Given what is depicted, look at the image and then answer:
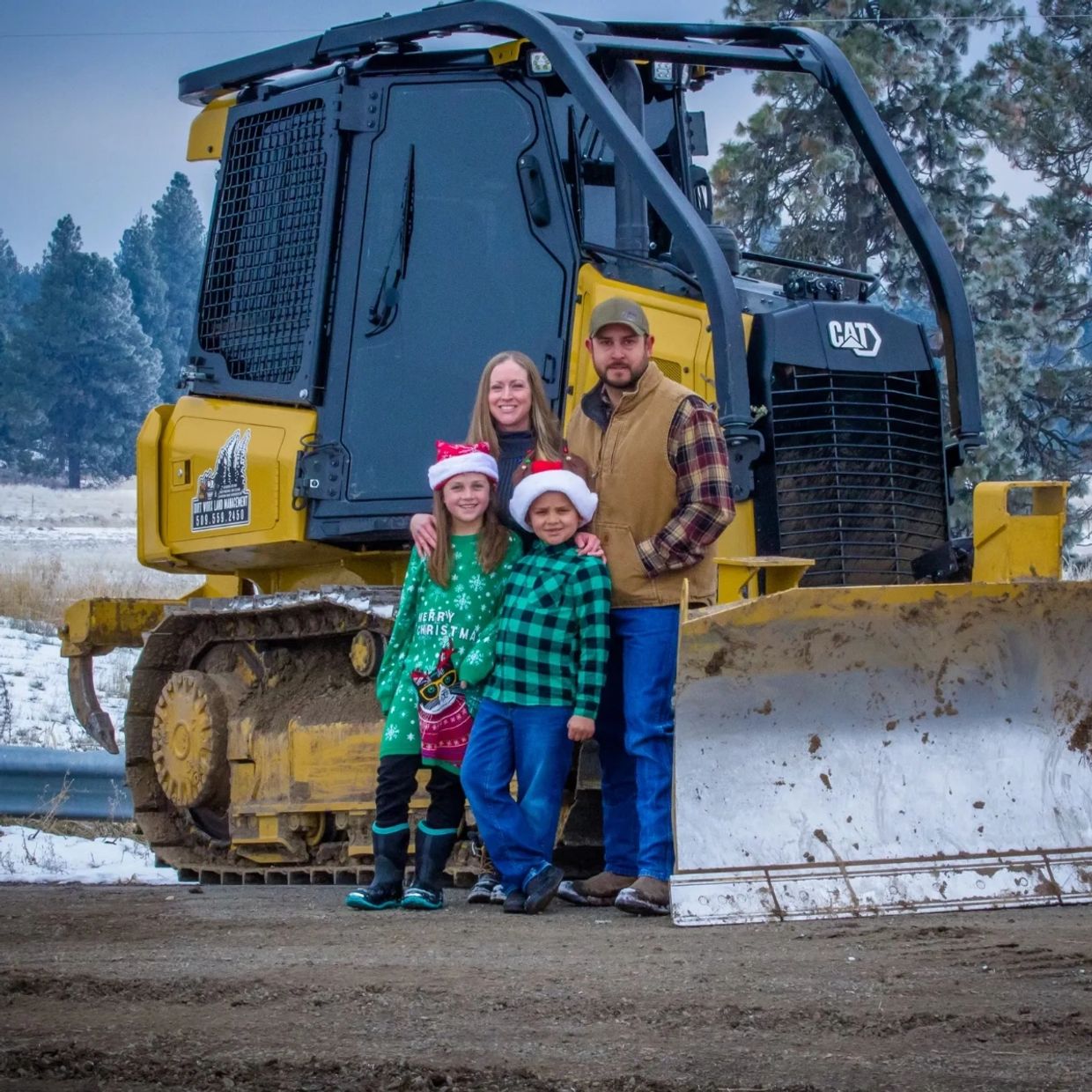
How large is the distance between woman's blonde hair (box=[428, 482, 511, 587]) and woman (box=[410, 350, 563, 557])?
36 mm

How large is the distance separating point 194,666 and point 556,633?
136 inches

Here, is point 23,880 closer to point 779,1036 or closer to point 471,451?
point 471,451

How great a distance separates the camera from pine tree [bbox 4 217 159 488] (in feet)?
208

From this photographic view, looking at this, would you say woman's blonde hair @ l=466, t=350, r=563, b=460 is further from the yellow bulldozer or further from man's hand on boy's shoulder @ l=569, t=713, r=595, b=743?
man's hand on boy's shoulder @ l=569, t=713, r=595, b=743

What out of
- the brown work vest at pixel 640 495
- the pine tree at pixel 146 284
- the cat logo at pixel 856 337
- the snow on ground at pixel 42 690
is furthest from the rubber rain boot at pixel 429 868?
the pine tree at pixel 146 284

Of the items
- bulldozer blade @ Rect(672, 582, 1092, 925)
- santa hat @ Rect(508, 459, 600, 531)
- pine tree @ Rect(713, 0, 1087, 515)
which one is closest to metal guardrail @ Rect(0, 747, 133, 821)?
santa hat @ Rect(508, 459, 600, 531)

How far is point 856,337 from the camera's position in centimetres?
727

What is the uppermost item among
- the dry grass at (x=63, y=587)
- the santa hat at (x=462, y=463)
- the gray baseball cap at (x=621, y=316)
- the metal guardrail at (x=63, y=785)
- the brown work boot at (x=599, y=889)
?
the dry grass at (x=63, y=587)

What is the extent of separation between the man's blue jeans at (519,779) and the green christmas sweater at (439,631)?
17 centimetres

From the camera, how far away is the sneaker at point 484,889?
6430mm

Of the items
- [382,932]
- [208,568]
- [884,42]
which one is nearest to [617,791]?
[382,932]

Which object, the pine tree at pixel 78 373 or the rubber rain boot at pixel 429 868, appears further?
the pine tree at pixel 78 373

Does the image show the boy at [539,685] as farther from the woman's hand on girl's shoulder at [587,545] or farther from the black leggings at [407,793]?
the black leggings at [407,793]

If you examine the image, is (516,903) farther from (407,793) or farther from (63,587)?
(63,587)
